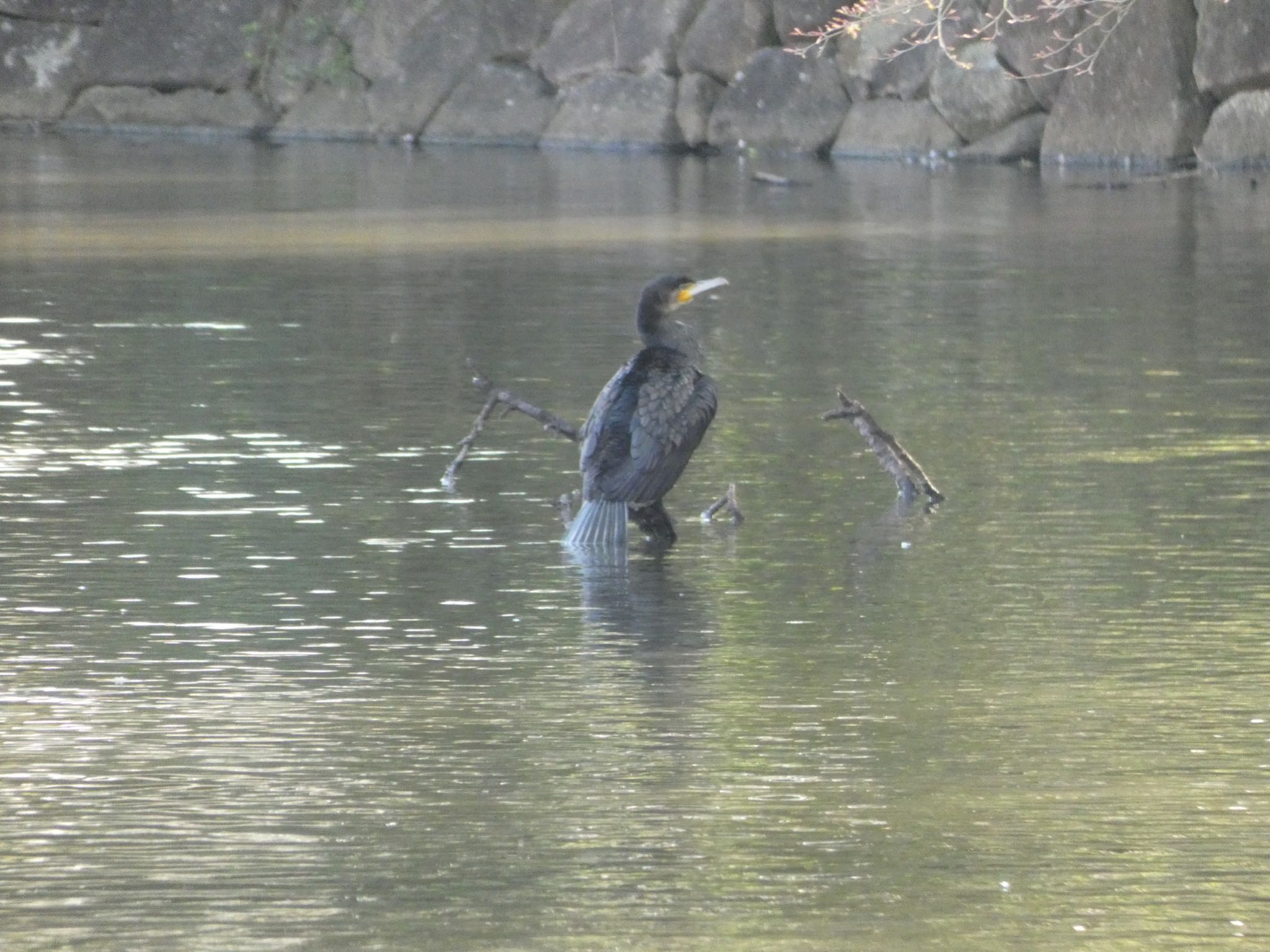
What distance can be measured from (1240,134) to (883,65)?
14.2 feet

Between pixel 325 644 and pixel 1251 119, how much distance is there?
1642 cm

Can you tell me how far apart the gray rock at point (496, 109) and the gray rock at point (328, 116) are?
101 centimetres

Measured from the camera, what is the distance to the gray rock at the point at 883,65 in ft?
77.0

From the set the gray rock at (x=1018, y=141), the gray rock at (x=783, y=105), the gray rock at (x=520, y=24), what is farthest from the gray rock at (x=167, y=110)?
the gray rock at (x=1018, y=141)

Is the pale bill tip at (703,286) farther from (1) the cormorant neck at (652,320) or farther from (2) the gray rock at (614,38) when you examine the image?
(2) the gray rock at (614,38)

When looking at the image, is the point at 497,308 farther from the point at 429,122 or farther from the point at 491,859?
the point at 429,122

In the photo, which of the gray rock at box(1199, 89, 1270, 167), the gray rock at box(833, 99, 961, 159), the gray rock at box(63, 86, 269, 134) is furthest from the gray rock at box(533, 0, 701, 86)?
the gray rock at box(1199, 89, 1270, 167)

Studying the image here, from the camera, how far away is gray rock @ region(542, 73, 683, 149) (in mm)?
25172

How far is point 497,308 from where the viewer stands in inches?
451

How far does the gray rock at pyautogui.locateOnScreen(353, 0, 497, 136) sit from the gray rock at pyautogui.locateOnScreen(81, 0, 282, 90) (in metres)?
1.62

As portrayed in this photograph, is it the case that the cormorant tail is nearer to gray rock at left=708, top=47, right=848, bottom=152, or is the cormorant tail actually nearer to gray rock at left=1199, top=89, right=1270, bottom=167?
gray rock at left=1199, top=89, right=1270, bottom=167

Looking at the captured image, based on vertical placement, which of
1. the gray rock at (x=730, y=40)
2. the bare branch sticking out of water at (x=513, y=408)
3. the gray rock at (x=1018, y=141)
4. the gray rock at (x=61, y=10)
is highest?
the gray rock at (x=61, y=10)

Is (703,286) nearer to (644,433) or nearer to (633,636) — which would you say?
(644,433)

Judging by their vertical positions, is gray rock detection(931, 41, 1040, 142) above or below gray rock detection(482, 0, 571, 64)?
below
